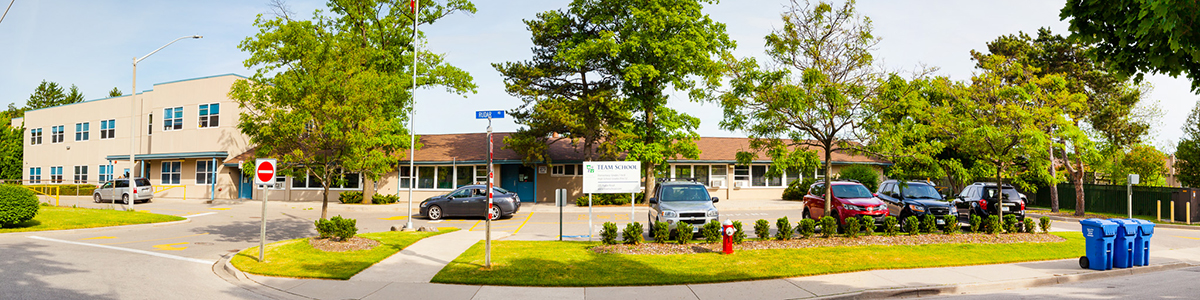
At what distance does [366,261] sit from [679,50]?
1858 cm

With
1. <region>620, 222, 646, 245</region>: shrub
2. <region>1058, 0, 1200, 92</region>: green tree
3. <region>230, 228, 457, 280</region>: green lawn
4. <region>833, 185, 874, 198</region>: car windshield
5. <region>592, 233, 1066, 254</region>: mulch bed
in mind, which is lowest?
<region>230, 228, 457, 280</region>: green lawn

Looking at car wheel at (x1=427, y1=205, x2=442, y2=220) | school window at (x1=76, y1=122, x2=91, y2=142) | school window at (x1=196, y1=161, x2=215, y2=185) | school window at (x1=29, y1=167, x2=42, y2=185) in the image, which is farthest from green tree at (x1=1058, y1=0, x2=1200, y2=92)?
school window at (x1=29, y1=167, x2=42, y2=185)

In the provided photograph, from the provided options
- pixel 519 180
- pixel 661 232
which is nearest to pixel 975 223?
pixel 661 232

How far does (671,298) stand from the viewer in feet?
29.4

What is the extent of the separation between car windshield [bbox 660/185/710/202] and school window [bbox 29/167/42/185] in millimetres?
53077

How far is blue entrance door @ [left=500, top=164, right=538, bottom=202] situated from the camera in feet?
111

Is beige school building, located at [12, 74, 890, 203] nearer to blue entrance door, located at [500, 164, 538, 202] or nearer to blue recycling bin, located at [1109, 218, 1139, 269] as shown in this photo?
blue entrance door, located at [500, 164, 538, 202]

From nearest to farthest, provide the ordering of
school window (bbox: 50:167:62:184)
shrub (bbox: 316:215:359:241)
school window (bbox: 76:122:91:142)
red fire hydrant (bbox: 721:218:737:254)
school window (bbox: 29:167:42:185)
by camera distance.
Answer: red fire hydrant (bbox: 721:218:737:254)
shrub (bbox: 316:215:359:241)
school window (bbox: 76:122:91:142)
school window (bbox: 50:167:62:184)
school window (bbox: 29:167:42:185)

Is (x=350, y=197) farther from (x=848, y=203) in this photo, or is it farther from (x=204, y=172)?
(x=848, y=203)

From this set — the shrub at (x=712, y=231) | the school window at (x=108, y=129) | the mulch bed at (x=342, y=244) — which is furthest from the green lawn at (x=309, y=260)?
the school window at (x=108, y=129)

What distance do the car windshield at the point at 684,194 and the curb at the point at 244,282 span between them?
30.4 feet

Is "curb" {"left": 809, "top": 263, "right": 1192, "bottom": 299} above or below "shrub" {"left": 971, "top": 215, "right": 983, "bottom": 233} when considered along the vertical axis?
below

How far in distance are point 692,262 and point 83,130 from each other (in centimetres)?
5075

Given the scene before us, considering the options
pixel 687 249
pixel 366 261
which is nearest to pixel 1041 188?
pixel 687 249
